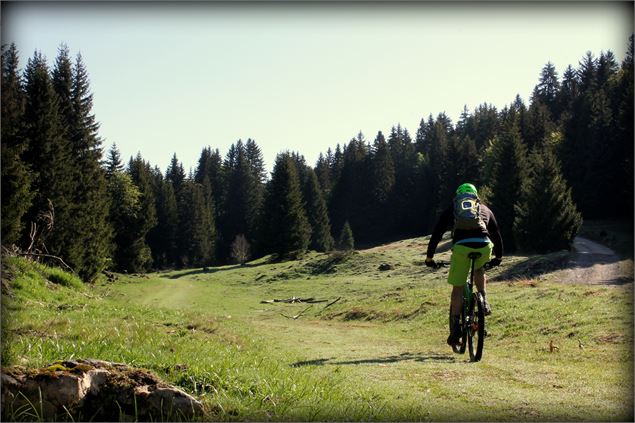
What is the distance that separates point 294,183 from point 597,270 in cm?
5382

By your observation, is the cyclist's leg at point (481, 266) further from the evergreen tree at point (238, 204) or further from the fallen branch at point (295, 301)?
the evergreen tree at point (238, 204)

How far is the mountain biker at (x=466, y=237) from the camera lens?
8633mm

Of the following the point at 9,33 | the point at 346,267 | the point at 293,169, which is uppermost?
the point at 293,169

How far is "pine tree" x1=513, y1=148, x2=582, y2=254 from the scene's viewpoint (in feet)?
172

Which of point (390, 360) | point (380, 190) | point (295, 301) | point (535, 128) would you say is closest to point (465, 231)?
point (390, 360)

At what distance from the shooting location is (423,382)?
7605 millimetres

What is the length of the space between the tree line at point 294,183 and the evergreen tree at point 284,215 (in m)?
0.21

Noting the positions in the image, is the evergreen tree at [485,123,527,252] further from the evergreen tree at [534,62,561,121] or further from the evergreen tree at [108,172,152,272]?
the evergreen tree at [534,62,561,121]

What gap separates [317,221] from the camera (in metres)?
106

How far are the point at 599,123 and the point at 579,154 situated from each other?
16.8 ft

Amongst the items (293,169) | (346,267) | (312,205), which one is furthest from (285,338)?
(312,205)

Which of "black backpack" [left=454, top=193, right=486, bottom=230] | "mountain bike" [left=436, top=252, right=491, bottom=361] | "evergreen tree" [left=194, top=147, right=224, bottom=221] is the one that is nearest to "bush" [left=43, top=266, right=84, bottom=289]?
"mountain bike" [left=436, top=252, right=491, bottom=361]

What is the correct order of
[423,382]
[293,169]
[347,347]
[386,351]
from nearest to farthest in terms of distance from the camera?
[423,382] → [386,351] → [347,347] → [293,169]

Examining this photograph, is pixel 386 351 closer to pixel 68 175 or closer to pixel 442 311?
pixel 442 311
